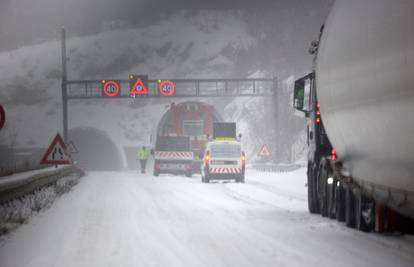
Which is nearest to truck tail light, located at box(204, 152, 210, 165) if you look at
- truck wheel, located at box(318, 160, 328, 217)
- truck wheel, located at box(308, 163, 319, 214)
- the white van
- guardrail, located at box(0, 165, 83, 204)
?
the white van

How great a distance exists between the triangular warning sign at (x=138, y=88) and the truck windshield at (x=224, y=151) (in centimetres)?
2234

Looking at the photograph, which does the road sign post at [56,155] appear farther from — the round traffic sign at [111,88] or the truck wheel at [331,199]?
the round traffic sign at [111,88]

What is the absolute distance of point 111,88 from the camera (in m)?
55.3

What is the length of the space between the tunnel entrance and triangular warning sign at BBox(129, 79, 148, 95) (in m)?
18.2

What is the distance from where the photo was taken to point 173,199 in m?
21.4

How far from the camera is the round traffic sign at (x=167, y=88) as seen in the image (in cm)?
5544

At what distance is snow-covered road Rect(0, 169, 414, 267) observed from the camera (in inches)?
385

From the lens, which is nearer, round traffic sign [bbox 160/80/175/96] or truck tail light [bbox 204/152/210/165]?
truck tail light [bbox 204/152/210/165]

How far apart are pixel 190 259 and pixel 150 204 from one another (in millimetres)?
9790

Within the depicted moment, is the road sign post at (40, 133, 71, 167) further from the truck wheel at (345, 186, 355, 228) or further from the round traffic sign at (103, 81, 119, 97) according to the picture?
the round traffic sign at (103, 81, 119, 97)

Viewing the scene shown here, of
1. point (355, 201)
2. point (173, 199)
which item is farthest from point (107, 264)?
point (173, 199)

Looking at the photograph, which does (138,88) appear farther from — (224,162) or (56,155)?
(56,155)

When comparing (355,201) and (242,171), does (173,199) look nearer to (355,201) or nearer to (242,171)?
(355,201)

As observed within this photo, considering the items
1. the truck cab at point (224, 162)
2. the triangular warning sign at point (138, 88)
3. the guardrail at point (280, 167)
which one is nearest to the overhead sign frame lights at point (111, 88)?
the triangular warning sign at point (138, 88)
